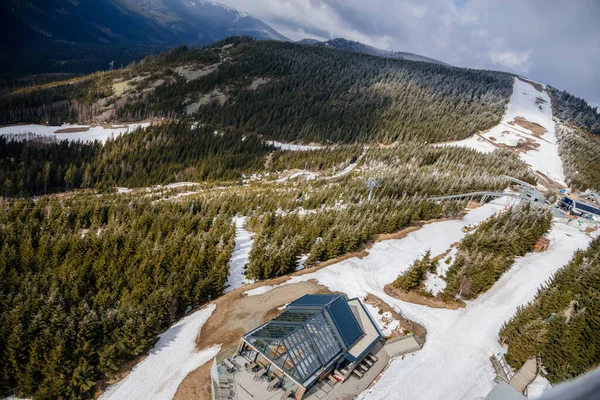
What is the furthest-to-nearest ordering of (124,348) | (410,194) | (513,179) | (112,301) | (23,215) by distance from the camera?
(513,179) < (410,194) < (23,215) < (112,301) < (124,348)

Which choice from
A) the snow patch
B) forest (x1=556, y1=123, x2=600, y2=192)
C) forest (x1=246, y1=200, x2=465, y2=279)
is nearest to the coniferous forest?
forest (x1=246, y1=200, x2=465, y2=279)

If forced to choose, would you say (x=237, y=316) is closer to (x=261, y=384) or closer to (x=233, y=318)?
(x=233, y=318)

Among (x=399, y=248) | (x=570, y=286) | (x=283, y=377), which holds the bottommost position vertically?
(x=283, y=377)

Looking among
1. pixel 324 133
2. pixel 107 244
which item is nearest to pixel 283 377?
pixel 107 244

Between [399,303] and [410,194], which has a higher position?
[410,194]

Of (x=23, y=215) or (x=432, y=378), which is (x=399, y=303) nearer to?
(x=432, y=378)

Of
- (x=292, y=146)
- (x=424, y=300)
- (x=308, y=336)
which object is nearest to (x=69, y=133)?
(x=292, y=146)
